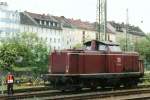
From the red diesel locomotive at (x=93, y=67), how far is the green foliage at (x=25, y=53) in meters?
12.5

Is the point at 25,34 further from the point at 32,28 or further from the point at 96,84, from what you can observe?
the point at 96,84

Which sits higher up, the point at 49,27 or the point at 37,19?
the point at 37,19

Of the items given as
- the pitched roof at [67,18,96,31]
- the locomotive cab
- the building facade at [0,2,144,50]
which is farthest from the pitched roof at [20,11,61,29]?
the locomotive cab

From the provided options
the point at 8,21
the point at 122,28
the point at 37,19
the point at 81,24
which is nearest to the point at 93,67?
the point at 8,21

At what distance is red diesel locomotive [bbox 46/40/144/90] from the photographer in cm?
2648

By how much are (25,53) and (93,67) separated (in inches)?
1530

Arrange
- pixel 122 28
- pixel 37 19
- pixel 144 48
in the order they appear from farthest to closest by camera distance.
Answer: pixel 122 28, pixel 37 19, pixel 144 48

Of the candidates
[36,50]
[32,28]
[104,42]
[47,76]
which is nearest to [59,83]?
[47,76]

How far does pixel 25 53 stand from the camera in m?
66.1

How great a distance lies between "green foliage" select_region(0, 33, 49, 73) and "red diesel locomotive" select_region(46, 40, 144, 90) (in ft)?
41.0

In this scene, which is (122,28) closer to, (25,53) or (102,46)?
(25,53)

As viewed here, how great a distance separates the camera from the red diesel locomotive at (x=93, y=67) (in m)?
26.5

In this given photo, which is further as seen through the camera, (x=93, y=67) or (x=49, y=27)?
(x=49, y=27)

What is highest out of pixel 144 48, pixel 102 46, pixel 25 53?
pixel 144 48
